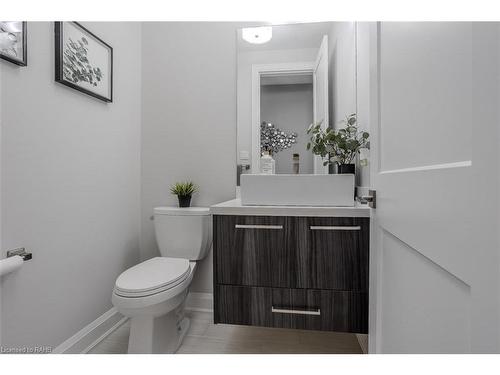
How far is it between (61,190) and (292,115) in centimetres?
135

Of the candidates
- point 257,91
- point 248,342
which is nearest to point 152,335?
point 248,342

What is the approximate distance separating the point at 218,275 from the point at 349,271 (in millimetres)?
587

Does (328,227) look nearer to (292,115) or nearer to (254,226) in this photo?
(254,226)

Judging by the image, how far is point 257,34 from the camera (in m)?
1.83

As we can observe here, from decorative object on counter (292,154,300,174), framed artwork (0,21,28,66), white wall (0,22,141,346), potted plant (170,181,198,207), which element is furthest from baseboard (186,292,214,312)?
framed artwork (0,21,28,66)

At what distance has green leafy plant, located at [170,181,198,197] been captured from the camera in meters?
1.89

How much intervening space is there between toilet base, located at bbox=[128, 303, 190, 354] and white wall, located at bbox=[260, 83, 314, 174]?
1.08 meters

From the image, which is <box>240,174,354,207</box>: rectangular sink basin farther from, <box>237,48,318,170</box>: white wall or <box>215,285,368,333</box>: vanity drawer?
<box>237,48,318,170</box>: white wall

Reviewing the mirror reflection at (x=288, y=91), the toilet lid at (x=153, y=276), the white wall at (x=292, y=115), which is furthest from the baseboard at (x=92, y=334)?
the white wall at (x=292, y=115)

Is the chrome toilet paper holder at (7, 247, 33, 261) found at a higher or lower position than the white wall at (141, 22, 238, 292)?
lower

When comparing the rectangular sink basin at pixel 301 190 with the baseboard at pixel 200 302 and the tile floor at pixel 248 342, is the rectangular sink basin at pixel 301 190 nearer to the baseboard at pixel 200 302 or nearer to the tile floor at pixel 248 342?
the tile floor at pixel 248 342

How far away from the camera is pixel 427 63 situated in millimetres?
534
